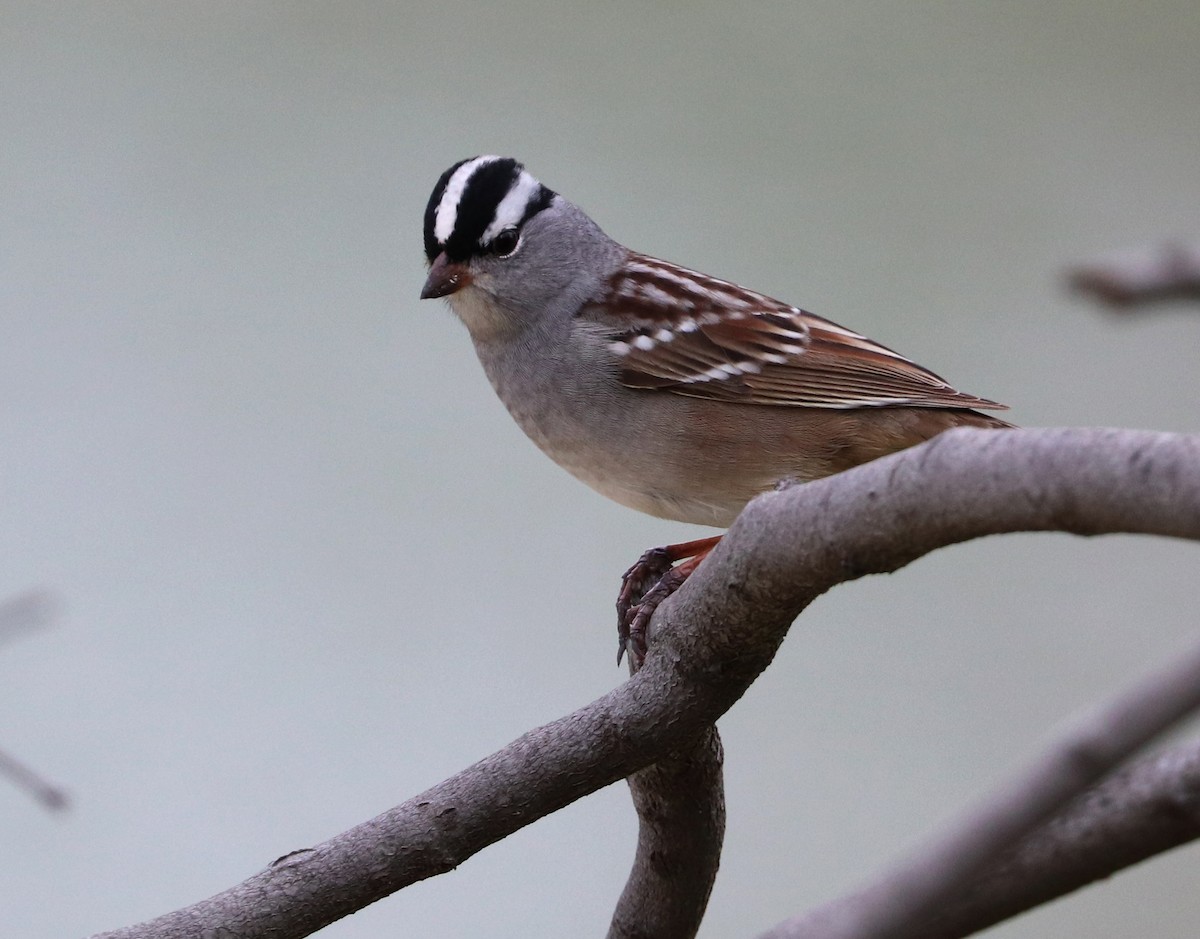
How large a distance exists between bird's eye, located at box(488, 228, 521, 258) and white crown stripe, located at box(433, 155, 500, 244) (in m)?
0.10

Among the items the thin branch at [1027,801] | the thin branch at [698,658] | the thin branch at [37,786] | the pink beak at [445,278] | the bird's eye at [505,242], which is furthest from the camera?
the bird's eye at [505,242]

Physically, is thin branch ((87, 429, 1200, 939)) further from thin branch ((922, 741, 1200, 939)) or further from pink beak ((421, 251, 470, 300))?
pink beak ((421, 251, 470, 300))

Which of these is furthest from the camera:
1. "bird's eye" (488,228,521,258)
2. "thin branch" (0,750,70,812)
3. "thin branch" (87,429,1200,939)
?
"bird's eye" (488,228,521,258)

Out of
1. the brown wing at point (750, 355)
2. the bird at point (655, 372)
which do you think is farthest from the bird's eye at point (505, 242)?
the brown wing at point (750, 355)

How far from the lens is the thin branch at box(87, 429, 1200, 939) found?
98cm

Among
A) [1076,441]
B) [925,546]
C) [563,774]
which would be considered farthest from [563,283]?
[1076,441]

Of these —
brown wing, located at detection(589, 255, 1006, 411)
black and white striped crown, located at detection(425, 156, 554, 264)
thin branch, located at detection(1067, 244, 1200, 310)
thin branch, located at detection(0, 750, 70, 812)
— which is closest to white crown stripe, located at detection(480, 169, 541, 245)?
black and white striped crown, located at detection(425, 156, 554, 264)

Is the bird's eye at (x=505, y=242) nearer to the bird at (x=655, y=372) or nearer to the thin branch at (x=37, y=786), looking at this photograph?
the bird at (x=655, y=372)

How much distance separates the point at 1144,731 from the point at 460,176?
1.74 meters

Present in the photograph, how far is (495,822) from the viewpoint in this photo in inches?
56.2

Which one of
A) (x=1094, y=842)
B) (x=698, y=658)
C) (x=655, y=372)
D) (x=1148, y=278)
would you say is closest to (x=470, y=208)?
(x=655, y=372)

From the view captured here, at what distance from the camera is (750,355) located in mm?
2072

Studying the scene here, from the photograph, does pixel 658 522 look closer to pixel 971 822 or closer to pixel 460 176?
pixel 460 176

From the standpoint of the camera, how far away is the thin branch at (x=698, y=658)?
983mm
